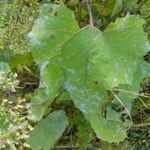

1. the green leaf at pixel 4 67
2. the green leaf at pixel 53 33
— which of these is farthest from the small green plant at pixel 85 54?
the green leaf at pixel 4 67

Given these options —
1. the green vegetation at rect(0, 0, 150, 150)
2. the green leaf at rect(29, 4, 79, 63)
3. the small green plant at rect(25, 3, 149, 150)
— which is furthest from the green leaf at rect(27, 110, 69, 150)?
the green leaf at rect(29, 4, 79, 63)

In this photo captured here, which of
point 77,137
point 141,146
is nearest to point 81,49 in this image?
point 77,137

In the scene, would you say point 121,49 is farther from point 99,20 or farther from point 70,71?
point 99,20

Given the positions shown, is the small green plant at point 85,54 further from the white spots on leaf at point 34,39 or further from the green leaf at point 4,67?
the green leaf at point 4,67

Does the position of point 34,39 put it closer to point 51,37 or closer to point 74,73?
point 51,37

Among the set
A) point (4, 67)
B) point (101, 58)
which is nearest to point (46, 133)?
point (4, 67)

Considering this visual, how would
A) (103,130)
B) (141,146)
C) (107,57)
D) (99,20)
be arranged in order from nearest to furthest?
(107,57)
(103,130)
(99,20)
(141,146)
